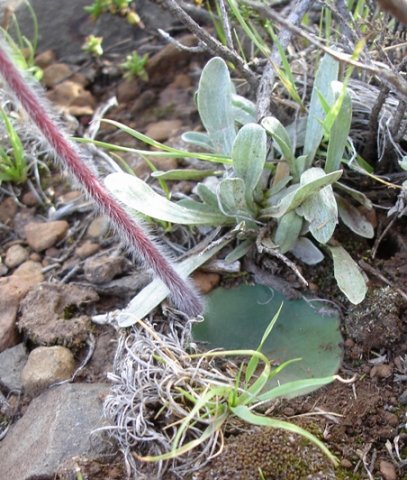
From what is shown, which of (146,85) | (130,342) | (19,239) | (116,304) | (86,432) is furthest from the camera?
(146,85)

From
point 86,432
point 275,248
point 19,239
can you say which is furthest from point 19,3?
point 86,432

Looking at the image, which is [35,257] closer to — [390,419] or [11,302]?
[11,302]

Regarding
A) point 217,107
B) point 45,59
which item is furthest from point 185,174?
point 45,59

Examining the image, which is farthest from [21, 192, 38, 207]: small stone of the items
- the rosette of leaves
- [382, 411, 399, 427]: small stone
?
[382, 411, 399, 427]: small stone

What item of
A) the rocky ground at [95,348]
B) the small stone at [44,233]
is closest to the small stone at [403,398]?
the rocky ground at [95,348]

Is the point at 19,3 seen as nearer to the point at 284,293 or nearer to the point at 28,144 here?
the point at 28,144

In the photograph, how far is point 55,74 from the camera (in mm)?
2643

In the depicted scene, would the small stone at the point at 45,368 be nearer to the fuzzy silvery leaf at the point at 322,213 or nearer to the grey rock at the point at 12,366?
the grey rock at the point at 12,366

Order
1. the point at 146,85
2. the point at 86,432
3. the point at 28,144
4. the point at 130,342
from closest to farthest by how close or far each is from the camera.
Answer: the point at 86,432 → the point at 130,342 → the point at 28,144 → the point at 146,85

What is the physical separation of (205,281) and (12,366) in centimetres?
57

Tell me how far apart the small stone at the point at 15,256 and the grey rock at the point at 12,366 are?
334 millimetres

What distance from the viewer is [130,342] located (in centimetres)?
164

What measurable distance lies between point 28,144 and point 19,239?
392 millimetres

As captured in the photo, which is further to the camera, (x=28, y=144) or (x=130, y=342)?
(x=28, y=144)
